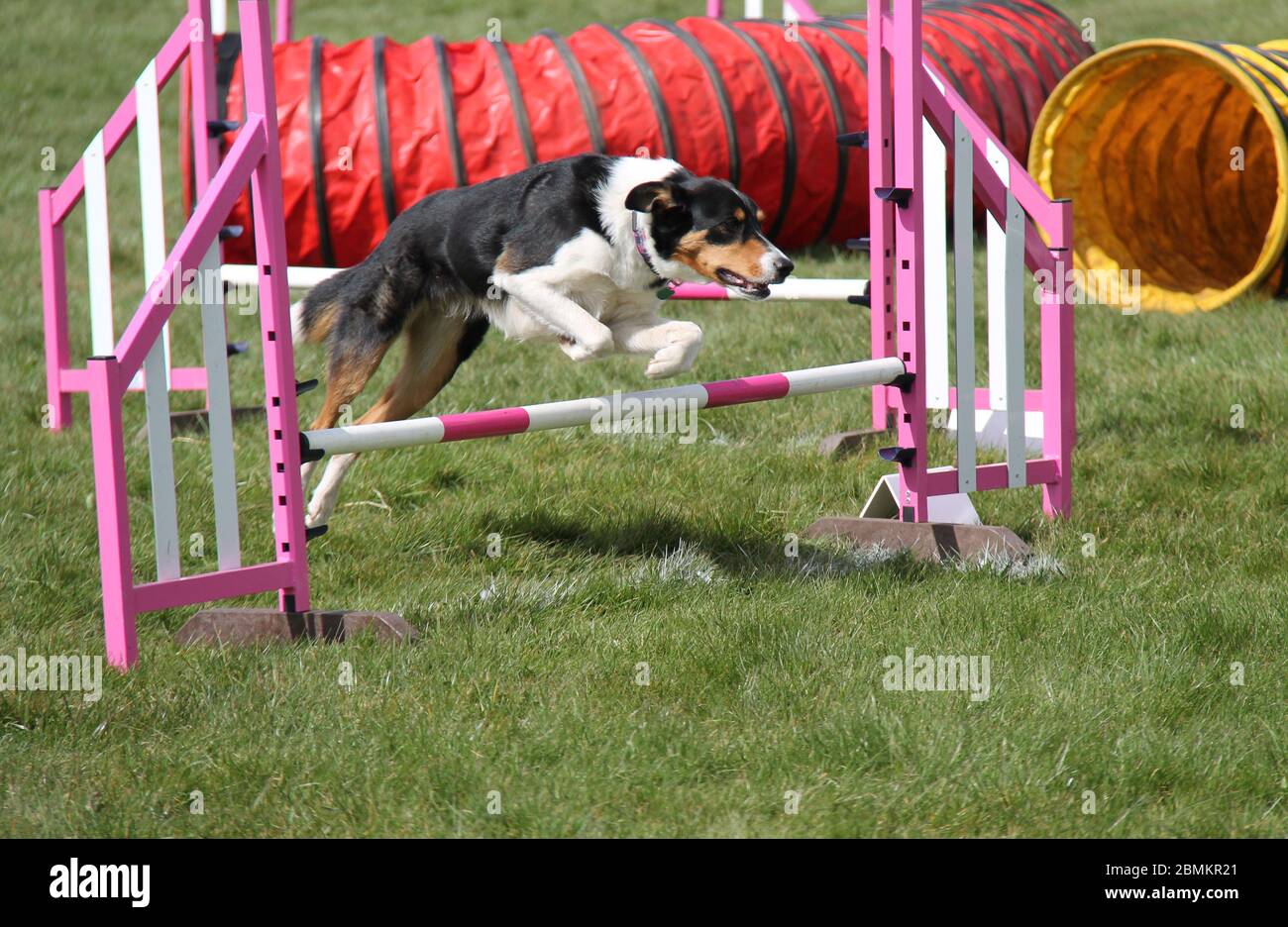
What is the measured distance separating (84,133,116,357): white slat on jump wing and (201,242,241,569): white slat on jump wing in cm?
260

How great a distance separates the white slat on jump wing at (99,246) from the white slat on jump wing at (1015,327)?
12.4 feet

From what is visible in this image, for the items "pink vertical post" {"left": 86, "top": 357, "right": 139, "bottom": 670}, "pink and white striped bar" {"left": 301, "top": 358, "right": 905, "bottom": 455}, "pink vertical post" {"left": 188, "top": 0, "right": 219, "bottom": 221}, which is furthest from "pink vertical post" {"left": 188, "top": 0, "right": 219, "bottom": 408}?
"pink vertical post" {"left": 86, "top": 357, "right": 139, "bottom": 670}

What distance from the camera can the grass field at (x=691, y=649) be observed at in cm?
289

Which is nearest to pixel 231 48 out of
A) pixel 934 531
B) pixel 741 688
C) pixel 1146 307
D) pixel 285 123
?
pixel 285 123

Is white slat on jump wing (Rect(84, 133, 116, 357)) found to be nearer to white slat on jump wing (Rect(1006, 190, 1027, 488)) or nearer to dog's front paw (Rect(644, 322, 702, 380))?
dog's front paw (Rect(644, 322, 702, 380))

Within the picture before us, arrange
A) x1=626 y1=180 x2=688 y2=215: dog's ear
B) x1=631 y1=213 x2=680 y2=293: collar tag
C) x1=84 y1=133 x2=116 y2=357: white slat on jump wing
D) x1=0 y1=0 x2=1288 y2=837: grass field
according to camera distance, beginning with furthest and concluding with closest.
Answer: x1=84 y1=133 x2=116 y2=357: white slat on jump wing
x1=631 y1=213 x2=680 y2=293: collar tag
x1=626 y1=180 x2=688 y2=215: dog's ear
x1=0 y1=0 x2=1288 y2=837: grass field

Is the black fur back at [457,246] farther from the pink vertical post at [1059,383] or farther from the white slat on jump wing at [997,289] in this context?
the pink vertical post at [1059,383]

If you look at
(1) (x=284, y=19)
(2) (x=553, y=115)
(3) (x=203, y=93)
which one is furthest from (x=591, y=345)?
(1) (x=284, y=19)

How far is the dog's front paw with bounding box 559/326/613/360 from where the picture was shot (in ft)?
14.4

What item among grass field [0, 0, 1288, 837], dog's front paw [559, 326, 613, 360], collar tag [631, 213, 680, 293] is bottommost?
grass field [0, 0, 1288, 837]

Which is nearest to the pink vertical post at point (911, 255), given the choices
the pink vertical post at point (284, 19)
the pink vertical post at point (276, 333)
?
the pink vertical post at point (276, 333)

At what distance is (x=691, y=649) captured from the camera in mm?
3590

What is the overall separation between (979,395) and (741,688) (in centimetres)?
236

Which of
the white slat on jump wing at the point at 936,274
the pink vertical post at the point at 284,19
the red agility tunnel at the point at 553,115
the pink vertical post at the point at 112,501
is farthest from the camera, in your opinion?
the pink vertical post at the point at 284,19
